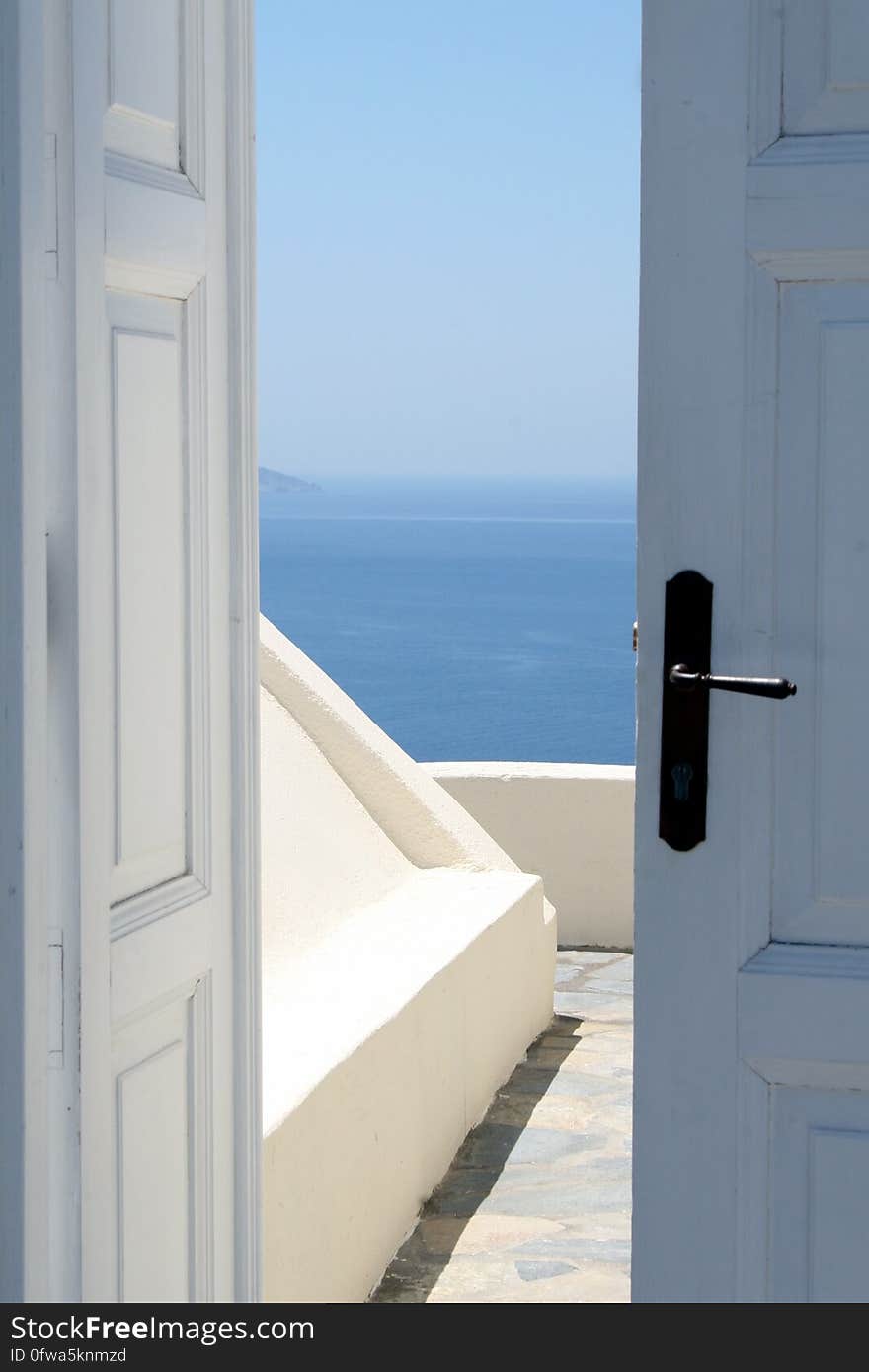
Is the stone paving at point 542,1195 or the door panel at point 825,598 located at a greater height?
the door panel at point 825,598

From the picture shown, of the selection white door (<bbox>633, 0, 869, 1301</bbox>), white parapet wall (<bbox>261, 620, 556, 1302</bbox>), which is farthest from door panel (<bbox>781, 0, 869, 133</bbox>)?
white parapet wall (<bbox>261, 620, 556, 1302</bbox>)

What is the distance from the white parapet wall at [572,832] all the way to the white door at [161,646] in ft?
15.9

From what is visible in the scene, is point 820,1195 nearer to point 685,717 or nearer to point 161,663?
point 685,717

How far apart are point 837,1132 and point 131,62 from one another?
1.47 metres

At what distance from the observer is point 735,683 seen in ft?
5.47

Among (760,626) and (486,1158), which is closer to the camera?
(760,626)

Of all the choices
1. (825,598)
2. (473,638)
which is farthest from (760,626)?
(473,638)

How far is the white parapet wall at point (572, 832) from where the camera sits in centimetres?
719

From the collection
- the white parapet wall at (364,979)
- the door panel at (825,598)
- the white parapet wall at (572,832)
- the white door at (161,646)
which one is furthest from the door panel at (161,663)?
the white parapet wall at (572,832)

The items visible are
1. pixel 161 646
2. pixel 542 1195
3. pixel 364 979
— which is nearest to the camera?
pixel 161 646

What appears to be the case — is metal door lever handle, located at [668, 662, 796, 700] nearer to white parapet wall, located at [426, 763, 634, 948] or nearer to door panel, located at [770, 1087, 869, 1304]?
door panel, located at [770, 1087, 869, 1304]

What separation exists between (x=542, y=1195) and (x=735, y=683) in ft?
9.66

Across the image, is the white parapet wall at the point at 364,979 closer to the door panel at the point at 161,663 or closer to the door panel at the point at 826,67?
the door panel at the point at 161,663

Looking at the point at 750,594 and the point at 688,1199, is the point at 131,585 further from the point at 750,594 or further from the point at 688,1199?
the point at 688,1199
